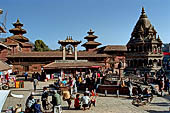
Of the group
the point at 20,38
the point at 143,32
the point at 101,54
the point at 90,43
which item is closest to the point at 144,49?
the point at 143,32

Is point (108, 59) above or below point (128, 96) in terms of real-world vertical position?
above

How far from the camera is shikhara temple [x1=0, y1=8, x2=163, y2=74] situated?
3838 centimetres

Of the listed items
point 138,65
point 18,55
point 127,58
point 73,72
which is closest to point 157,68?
point 138,65

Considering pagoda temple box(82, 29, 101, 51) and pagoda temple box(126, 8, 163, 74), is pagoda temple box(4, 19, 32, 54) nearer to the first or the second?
pagoda temple box(82, 29, 101, 51)

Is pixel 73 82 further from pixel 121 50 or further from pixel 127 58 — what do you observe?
pixel 127 58

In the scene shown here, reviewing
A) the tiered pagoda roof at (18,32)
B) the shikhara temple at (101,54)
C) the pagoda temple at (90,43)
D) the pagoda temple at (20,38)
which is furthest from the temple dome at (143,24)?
the tiered pagoda roof at (18,32)

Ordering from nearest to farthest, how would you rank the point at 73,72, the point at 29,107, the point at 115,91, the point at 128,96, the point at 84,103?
1. the point at 29,107
2. the point at 84,103
3. the point at 128,96
4. the point at 115,91
5. the point at 73,72

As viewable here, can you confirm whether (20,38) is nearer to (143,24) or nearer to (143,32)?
(143,32)

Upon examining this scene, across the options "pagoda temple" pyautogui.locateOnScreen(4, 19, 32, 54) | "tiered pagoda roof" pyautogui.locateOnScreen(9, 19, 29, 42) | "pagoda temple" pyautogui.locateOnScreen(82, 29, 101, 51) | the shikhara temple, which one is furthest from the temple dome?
"tiered pagoda roof" pyautogui.locateOnScreen(9, 19, 29, 42)

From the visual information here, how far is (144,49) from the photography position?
1816 inches

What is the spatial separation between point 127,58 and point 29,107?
43.0 metres

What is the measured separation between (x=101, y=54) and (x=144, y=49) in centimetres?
1375

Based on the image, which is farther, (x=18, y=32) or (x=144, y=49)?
(x=18, y=32)

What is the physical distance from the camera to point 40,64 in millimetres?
39125
